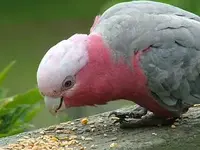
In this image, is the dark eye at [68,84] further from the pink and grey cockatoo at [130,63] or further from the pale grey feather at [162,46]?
the pale grey feather at [162,46]

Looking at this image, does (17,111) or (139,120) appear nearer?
(139,120)

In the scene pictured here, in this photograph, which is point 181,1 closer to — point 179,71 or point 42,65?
point 179,71

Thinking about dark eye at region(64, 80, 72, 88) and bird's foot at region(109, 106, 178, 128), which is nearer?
dark eye at region(64, 80, 72, 88)

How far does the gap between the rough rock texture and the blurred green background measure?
3221mm

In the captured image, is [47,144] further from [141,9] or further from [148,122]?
[141,9]

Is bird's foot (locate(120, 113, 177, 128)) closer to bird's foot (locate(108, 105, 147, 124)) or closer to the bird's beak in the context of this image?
bird's foot (locate(108, 105, 147, 124))

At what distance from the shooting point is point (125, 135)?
263 centimetres

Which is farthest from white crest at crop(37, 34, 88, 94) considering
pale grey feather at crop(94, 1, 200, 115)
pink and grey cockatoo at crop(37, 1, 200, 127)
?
pale grey feather at crop(94, 1, 200, 115)

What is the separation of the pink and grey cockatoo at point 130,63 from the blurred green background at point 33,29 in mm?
3482

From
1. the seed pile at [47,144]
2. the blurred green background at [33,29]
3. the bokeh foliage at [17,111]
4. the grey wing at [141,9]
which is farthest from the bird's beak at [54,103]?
the blurred green background at [33,29]

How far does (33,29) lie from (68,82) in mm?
6534

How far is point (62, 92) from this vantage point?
246 centimetres

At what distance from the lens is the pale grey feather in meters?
2.51

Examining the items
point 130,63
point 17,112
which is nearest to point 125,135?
point 130,63
